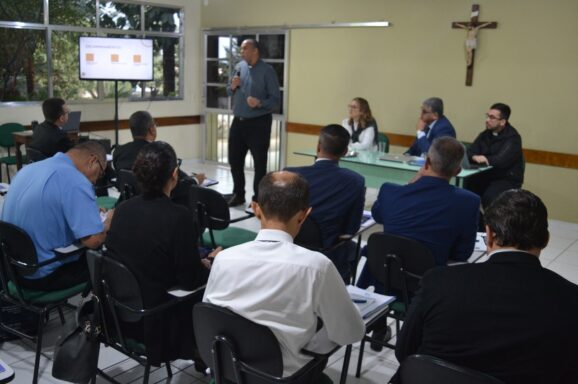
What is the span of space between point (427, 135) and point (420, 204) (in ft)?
9.53

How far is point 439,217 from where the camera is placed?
2.66 m

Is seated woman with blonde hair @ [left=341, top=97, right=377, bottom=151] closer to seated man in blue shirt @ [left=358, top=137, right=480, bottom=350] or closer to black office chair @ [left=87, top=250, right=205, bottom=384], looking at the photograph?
seated man in blue shirt @ [left=358, top=137, right=480, bottom=350]

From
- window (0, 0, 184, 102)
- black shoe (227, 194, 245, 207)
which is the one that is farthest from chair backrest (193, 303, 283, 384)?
window (0, 0, 184, 102)

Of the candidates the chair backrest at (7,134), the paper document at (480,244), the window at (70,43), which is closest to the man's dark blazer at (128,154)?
the paper document at (480,244)

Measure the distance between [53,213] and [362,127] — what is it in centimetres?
391

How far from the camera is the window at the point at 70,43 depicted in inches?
Result: 270

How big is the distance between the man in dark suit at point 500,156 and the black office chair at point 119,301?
11.3ft

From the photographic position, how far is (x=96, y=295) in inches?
89.7

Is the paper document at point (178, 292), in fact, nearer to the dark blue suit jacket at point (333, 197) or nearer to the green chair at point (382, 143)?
the dark blue suit jacket at point (333, 197)

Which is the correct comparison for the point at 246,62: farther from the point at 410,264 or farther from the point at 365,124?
the point at 410,264

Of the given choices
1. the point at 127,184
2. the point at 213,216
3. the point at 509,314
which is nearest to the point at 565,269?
the point at 213,216

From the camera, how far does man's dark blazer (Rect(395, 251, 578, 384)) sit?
143cm

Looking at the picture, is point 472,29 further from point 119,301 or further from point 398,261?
point 119,301

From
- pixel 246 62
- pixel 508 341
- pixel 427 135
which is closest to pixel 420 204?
pixel 508 341
